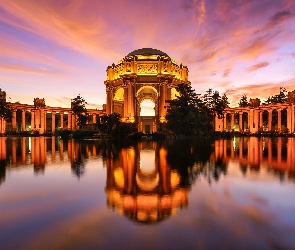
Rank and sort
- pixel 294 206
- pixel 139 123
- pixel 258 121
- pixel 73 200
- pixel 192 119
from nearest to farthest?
1. pixel 294 206
2. pixel 73 200
3. pixel 192 119
4. pixel 139 123
5. pixel 258 121

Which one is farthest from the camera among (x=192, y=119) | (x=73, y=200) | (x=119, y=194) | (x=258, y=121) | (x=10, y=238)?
(x=258, y=121)

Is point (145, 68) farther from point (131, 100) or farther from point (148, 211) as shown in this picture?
point (148, 211)

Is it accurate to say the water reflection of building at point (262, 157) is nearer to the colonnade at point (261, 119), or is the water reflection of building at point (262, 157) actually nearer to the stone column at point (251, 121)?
the colonnade at point (261, 119)

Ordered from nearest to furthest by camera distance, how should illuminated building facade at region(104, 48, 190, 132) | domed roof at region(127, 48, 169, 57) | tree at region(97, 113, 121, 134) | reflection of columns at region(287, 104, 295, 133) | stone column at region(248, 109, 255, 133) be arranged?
tree at region(97, 113, 121, 134) < illuminated building facade at region(104, 48, 190, 132) < reflection of columns at region(287, 104, 295, 133) < domed roof at region(127, 48, 169, 57) < stone column at region(248, 109, 255, 133)

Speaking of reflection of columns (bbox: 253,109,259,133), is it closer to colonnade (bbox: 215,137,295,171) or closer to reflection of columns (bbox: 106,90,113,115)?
reflection of columns (bbox: 106,90,113,115)

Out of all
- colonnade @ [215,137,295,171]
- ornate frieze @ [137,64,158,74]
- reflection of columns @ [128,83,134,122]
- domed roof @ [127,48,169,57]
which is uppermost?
domed roof @ [127,48,169,57]

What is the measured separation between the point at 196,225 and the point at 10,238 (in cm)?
353

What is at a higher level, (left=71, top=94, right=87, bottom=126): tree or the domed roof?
the domed roof

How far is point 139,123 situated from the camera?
235 feet

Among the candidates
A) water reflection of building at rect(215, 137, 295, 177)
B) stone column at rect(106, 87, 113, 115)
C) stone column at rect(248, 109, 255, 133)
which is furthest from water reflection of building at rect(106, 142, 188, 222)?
stone column at rect(248, 109, 255, 133)

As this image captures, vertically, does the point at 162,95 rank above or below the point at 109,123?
above

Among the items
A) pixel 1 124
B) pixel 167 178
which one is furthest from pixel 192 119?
pixel 1 124

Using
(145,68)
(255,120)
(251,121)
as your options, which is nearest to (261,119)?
(255,120)

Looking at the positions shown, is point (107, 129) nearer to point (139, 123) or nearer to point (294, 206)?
point (139, 123)
